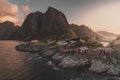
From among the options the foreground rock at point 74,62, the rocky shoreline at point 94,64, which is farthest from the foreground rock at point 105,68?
the foreground rock at point 74,62

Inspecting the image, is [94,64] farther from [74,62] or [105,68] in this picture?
[74,62]

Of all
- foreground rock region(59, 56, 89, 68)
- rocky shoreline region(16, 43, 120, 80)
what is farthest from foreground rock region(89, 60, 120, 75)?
foreground rock region(59, 56, 89, 68)

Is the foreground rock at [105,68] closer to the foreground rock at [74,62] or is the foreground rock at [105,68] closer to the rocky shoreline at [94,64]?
the rocky shoreline at [94,64]

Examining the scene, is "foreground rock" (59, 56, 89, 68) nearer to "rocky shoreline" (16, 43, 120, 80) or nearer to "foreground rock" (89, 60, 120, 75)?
"rocky shoreline" (16, 43, 120, 80)

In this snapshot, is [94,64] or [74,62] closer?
[94,64]

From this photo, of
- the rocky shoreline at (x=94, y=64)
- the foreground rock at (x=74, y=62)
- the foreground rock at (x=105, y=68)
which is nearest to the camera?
the foreground rock at (x=105, y=68)

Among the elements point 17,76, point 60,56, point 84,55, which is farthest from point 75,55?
point 17,76

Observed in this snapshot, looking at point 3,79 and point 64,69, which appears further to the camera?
point 64,69

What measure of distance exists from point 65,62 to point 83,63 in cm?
902

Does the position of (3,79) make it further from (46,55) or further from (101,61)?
(46,55)

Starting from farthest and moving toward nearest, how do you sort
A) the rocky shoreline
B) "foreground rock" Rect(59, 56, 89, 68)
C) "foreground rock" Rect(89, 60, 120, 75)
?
"foreground rock" Rect(59, 56, 89, 68) → the rocky shoreline → "foreground rock" Rect(89, 60, 120, 75)

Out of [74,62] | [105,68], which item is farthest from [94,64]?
[74,62]

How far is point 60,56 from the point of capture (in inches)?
3752

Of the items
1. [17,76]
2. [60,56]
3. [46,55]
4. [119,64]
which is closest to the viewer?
[17,76]
